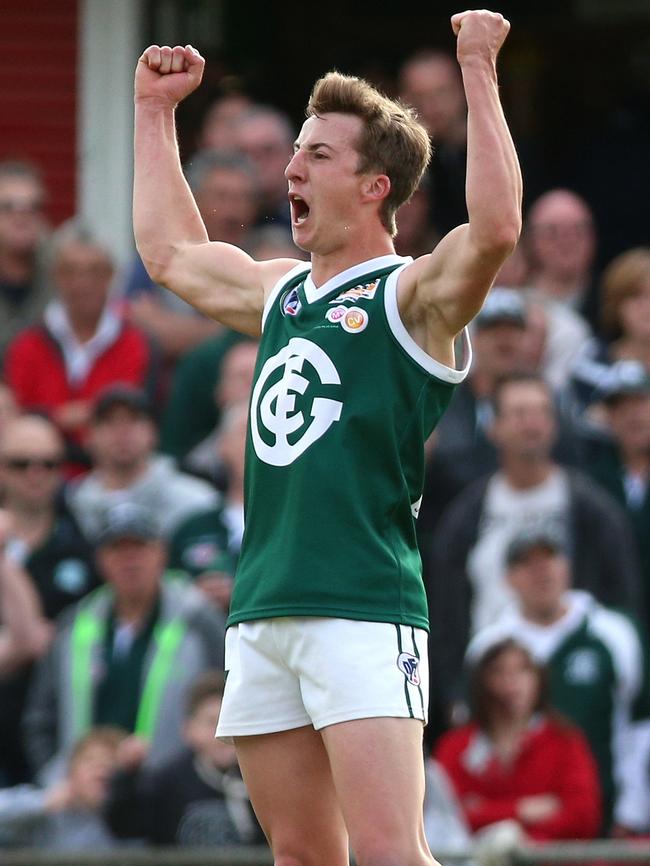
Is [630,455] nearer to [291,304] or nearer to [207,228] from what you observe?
[207,228]

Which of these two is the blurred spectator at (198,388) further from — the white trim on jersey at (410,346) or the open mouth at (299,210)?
the white trim on jersey at (410,346)

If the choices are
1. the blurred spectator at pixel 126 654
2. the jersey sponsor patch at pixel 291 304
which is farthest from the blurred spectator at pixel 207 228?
the jersey sponsor patch at pixel 291 304

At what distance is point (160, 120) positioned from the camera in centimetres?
516

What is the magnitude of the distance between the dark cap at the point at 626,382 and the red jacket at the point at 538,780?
5.34ft

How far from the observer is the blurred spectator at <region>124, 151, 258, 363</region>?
30.9 ft

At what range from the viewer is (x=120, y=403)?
28.9ft

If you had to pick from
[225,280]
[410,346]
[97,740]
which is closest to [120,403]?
[97,740]

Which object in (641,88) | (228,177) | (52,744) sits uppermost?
(641,88)

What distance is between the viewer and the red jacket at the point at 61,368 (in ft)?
31.2

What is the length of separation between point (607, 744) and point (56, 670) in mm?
2377

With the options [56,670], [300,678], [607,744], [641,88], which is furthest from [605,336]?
[300,678]

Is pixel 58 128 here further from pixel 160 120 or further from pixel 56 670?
pixel 160 120

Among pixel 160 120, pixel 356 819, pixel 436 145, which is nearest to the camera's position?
pixel 356 819

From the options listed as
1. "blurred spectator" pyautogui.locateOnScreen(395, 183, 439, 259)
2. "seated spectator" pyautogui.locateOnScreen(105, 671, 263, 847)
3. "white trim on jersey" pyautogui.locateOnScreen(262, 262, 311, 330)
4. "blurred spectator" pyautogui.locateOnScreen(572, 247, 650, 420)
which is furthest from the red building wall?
"white trim on jersey" pyautogui.locateOnScreen(262, 262, 311, 330)
